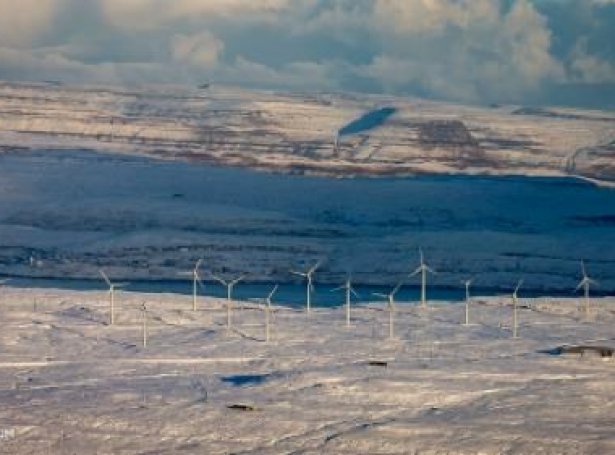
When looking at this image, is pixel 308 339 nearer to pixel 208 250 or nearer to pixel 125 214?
pixel 208 250

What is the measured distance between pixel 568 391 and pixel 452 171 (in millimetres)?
76517

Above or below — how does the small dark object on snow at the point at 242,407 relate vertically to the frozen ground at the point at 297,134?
below

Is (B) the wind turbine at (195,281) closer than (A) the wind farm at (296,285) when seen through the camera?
No

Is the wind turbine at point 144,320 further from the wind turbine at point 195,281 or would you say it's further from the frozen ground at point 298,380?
the wind turbine at point 195,281

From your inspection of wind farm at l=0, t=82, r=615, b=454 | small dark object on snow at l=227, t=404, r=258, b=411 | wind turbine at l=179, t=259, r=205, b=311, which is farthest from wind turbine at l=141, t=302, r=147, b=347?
small dark object on snow at l=227, t=404, r=258, b=411

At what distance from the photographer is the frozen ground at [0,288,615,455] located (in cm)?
2984

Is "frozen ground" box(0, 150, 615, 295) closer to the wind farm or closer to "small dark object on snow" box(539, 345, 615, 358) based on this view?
the wind farm

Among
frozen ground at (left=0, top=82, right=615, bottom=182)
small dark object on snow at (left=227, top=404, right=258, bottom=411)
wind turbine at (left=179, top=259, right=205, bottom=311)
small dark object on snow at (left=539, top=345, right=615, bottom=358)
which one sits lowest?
small dark object on snow at (left=227, top=404, right=258, bottom=411)

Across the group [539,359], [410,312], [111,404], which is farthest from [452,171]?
[111,404]

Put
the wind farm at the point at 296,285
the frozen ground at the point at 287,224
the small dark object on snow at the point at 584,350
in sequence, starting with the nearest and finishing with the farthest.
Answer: the wind farm at the point at 296,285
the small dark object on snow at the point at 584,350
the frozen ground at the point at 287,224

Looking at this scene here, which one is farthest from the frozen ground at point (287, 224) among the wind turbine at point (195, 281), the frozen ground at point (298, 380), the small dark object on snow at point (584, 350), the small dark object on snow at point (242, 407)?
the small dark object on snow at point (242, 407)

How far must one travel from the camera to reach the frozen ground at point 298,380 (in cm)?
2984

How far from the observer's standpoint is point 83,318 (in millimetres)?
46938

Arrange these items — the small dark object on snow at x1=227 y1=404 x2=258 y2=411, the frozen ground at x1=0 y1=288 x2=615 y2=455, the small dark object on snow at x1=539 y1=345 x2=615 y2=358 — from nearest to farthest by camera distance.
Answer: the frozen ground at x1=0 y1=288 x2=615 y2=455
the small dark object on snow at x1=227 y1=404 x2=258 y2=411
the small dark object on snow at x1=539 y1=345 x2=615 y2=358
